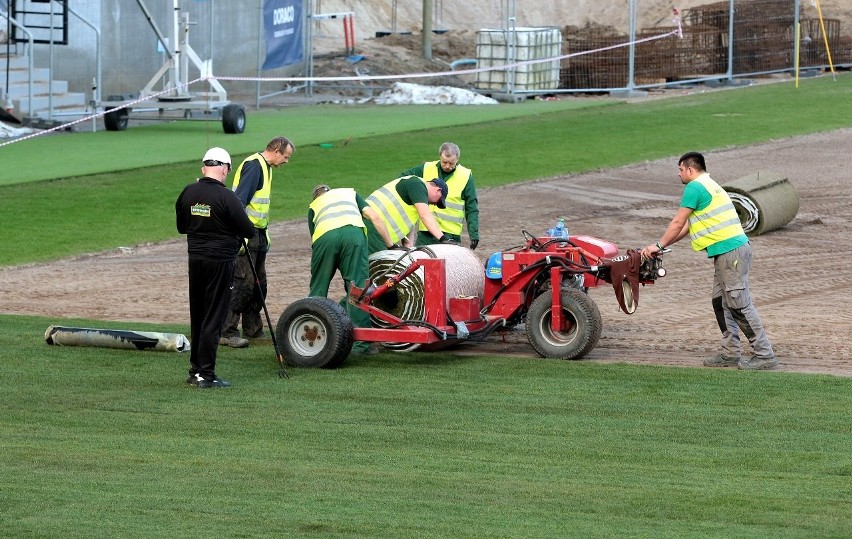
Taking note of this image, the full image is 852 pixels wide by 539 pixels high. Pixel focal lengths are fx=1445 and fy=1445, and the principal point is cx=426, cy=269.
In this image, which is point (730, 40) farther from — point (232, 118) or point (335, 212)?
point (335, 212)

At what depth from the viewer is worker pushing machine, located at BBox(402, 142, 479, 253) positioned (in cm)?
1441

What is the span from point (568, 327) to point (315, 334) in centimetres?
223

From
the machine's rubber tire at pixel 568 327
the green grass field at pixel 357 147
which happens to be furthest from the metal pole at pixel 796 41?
the machine's rubber tire at pixel 568 327

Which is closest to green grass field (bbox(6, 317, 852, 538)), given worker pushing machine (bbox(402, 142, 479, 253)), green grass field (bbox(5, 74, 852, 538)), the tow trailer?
green grass field (bbox(5, 74, 852, 538))

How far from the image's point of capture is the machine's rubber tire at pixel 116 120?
101 feet

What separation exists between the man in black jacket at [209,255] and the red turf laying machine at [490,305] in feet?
3.41

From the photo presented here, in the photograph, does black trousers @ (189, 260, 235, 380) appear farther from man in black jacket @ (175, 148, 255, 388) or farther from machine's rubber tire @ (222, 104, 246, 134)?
machine's rubber tire @ (222, 104, 246, 134)

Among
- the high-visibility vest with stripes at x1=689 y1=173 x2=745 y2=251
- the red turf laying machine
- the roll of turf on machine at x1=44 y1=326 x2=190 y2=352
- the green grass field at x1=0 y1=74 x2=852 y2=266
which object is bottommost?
the roll of turf on machine at x1=44 y1=326 x2=190 y2=352

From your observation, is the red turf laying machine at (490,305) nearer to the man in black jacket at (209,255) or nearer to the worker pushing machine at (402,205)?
the worker pushing machine at (402,205)

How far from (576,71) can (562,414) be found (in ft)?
99.4

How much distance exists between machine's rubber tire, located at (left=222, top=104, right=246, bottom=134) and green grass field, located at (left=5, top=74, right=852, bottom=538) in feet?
49.3

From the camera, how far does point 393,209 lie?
1332cm

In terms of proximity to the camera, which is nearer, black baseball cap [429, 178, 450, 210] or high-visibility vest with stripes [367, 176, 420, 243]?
high-visibility vest with stripes [367, 176, 420, 243]

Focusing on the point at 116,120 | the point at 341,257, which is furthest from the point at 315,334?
the point at 116,120
